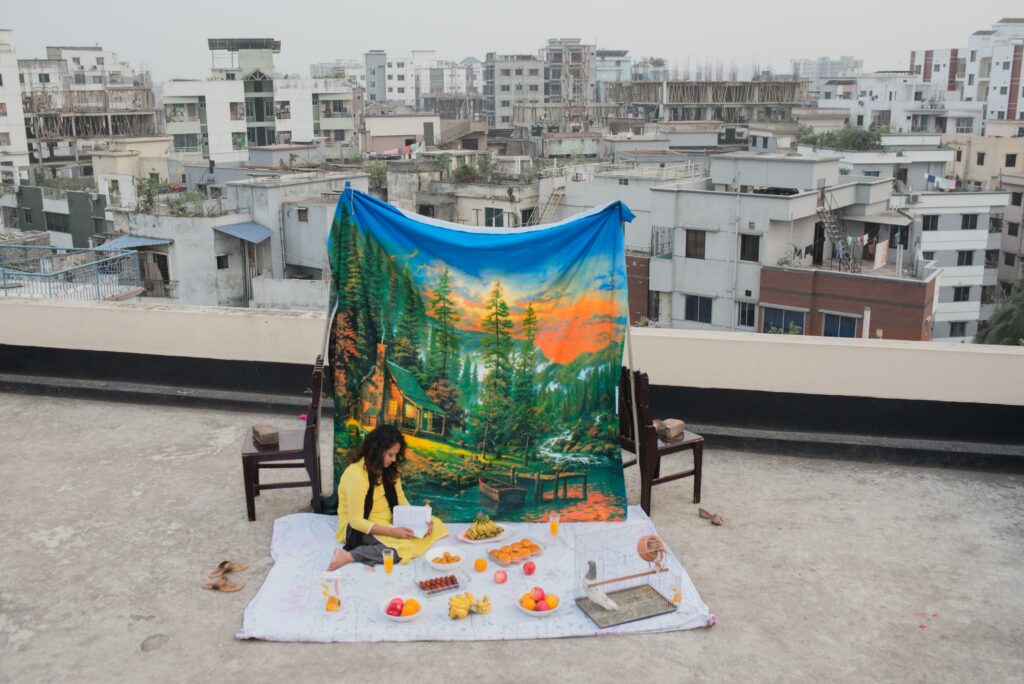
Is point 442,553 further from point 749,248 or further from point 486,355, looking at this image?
point 749,248

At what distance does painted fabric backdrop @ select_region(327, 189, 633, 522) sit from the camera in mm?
5250

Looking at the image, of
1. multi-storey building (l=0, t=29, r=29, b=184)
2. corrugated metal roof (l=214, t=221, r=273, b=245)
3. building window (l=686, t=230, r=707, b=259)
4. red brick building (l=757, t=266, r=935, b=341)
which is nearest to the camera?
red brick building (l=757, t=266, r=935, b=341)

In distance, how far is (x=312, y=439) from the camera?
5.19m

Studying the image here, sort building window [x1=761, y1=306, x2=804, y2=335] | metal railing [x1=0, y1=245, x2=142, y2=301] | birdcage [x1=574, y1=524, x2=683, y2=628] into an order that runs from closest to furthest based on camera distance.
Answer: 1. birdcage [x1=574, y1=524, x2=683, y2=628]
2. metal railing [x1=0, y1=245, x2=142, y2=301]
3. building window [x1=761, y1=306, x2=804, y2=335]

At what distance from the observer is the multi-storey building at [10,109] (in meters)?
48.9

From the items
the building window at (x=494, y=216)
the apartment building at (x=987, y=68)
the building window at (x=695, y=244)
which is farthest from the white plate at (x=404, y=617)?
the apartment building at (x=987, y=68)

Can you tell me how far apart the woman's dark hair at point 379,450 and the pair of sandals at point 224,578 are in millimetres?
758

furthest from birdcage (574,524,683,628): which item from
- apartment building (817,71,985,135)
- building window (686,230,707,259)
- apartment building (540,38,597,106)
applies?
apartment building (540,38,597,106)

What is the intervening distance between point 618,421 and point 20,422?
13.9 feet

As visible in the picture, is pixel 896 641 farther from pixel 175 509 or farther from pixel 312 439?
pixel 175 509

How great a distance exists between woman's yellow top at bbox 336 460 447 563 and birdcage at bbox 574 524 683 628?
2.63ft

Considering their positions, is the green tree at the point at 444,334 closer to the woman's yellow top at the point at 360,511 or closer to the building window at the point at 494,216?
the woman's yellow top at the point at 360,511

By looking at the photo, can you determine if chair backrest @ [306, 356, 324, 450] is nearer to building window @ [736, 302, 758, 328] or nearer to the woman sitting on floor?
the woman sitting on floor

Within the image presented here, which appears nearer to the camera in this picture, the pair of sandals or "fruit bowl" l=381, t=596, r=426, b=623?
"fruit bowl" l=381, t=596, r=426, b=623
